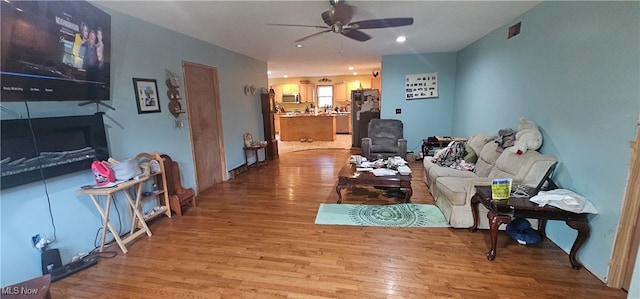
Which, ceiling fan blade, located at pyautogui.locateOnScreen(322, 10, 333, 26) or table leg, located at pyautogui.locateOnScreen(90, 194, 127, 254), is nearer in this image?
table leg, located at pyautogui.locateOnScreen(90, 194, 127, 254)

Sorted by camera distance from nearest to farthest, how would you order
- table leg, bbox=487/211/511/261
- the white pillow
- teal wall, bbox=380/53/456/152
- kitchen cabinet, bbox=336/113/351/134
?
1. the white pillow
2. table leg, bbox=487/211/511/261
3. teal wall, bbox=380/53/456/152
4. kitchen cabinet, bbox=336/113/351/134

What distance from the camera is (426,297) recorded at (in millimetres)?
1764

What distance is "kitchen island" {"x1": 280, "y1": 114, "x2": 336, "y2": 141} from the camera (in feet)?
27.4

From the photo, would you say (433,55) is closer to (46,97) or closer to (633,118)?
(633,118)

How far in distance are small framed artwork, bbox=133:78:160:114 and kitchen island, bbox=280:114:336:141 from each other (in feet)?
18.2

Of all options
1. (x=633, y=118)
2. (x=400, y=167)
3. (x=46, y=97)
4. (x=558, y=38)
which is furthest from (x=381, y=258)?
(x=46, y=97)

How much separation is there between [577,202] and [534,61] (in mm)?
1631

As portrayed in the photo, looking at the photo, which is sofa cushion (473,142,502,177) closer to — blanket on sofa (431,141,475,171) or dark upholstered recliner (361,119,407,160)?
blanket on sofa (431,141,475,171)

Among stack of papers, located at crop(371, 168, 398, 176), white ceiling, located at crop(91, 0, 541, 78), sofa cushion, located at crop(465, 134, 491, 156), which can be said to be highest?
white ceiling, located at crop(91, 0, 541, 78)

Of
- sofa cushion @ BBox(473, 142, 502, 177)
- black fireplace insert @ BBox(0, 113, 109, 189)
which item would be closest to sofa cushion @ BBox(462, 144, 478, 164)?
sofa cushion @ BBox(473, 142, 502, 177)

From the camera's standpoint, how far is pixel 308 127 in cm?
849

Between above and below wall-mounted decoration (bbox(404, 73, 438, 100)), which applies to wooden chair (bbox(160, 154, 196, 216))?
below

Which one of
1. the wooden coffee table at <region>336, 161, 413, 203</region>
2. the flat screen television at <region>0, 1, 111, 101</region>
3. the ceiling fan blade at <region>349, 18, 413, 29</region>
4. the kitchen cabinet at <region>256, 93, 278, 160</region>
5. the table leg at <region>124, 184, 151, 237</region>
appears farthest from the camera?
the kitchen cabinet at <region>256, 93, 278, 160</region>

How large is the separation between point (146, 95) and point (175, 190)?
118cm
